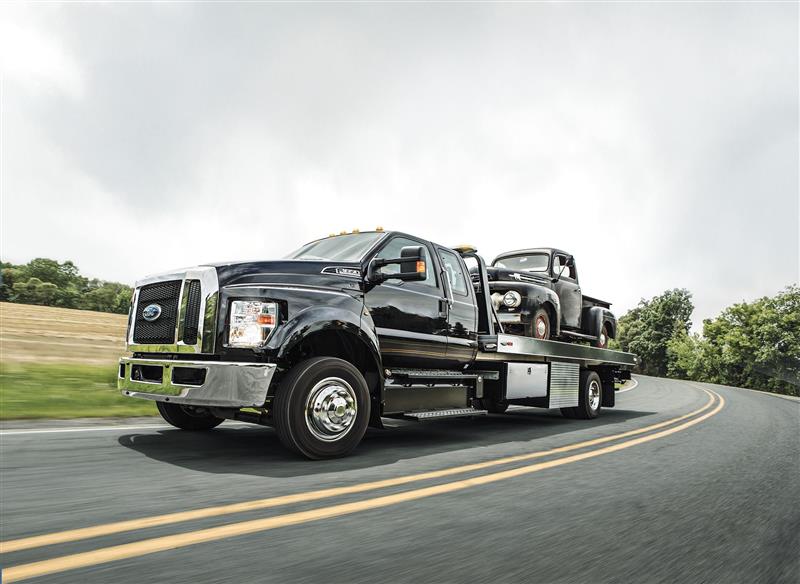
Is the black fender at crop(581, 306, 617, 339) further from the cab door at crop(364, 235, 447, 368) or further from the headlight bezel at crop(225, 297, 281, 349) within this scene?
the headlight bezel at crop(225, 297, 281, 349)

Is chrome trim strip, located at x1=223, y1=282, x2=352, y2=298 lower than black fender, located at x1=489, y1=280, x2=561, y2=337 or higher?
lower

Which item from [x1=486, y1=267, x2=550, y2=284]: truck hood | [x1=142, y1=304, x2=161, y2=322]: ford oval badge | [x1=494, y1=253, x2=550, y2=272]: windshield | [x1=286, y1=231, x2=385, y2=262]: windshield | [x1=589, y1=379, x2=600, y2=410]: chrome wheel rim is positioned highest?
[x1=494, y1=253, x2=550, y2=272]: windshield

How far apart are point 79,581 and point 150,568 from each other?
251 millimetres

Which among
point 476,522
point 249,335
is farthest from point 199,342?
point 476,522

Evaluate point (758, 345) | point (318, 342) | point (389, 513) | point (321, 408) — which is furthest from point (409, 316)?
point (758, 345)

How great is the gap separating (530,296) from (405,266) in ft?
16.0

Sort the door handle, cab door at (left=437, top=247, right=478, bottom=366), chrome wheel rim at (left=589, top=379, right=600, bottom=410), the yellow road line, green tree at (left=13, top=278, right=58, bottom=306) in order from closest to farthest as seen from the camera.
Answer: the yellow road line < the door handle < cab door at (left=437, top=247, right=478, bottom=366) < chrome wheel rim at (left=589, top=379, right=600, bottom=410) < green tree at (left=13, top=278, right=58, bottom=306)

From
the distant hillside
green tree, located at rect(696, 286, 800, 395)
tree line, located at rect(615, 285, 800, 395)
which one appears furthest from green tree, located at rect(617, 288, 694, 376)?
the distant hillside

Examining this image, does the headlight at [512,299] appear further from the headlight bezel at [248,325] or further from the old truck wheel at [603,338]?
the headlight bezel at [248,325]

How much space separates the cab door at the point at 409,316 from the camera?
5.96 metres

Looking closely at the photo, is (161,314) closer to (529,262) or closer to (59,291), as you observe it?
(529,262)

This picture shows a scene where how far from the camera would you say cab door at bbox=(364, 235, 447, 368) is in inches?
235

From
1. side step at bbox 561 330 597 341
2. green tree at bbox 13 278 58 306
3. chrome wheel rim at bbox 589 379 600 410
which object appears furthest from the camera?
green tree at bbox 13 278 58 306

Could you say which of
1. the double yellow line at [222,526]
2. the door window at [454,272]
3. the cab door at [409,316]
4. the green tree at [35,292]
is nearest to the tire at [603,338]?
the door window at [454,272]
